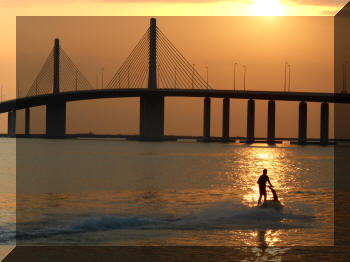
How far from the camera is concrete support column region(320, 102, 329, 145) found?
451 feet

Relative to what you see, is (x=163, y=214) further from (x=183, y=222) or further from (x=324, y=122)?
(x=324, y=122)

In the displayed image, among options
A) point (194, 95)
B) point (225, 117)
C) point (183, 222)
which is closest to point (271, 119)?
point (225, 117)

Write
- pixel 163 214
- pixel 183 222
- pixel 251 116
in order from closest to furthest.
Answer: pixel 183 222 → pixel 163 214 → pixel 251 116

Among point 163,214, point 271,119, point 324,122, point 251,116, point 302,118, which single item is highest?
point 251,116

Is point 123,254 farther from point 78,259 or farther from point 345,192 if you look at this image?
point 345,192

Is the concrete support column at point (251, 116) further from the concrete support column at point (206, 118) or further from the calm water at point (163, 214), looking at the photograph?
the calm water at point (163, 214)

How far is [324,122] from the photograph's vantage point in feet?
469

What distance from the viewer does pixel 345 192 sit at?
4384 centimetres

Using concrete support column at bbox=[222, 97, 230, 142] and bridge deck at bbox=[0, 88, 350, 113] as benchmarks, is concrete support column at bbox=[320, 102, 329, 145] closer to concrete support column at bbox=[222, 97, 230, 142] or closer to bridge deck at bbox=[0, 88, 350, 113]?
bridge deck at bbox=[0, 88, 350, 113]

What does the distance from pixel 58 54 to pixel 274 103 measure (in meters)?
48.2

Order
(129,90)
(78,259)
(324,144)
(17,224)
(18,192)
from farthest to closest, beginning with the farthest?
(324,144)
(129,90)
(18,192)
(17,224)
(78,259)

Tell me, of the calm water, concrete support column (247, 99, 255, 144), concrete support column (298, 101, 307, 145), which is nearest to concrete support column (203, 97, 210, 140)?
concrete support column (247, 99, 255, 144)

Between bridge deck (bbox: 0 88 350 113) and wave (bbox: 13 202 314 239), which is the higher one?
bridge deck (bbox: 0 88 350 113)

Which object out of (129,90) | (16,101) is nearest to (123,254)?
(129,90)
